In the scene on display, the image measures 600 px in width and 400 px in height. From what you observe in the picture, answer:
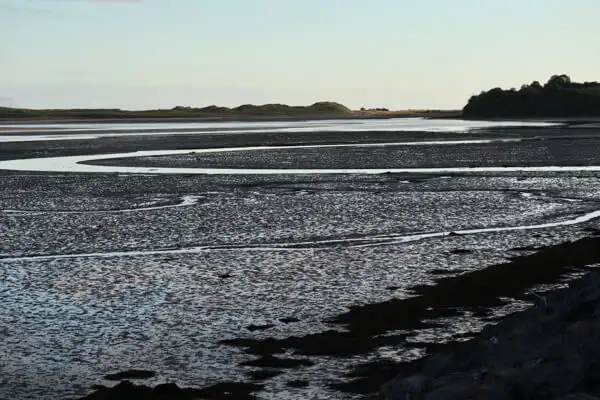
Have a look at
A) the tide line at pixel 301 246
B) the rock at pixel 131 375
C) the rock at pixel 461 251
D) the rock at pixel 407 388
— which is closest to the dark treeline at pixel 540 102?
the tide line at pixel 301 246

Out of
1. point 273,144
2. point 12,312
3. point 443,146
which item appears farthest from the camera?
point 273,144

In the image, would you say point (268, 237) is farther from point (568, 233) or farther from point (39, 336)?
point (39, 336)

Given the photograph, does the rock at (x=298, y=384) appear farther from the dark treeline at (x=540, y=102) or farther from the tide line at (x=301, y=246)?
the dark treeline at (x=540, y=102)

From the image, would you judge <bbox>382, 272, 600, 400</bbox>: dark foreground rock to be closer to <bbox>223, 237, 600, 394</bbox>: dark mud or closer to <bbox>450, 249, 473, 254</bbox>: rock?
<bbox>223, 237, 600, 394</bbox>: dark mud

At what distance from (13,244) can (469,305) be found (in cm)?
792

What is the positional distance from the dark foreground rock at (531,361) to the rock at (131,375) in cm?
238

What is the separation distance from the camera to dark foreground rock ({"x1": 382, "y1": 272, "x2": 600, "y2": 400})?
556cm

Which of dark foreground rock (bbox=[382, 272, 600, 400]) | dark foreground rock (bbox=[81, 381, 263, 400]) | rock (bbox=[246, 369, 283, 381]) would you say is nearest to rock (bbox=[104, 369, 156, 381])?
dark foreground rock (bbox=[81, 381, 263, 400])

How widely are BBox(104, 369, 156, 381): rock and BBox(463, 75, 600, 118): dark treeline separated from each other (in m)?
107

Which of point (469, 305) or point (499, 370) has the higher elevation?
point (499, 370)

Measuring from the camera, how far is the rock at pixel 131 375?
316 inches

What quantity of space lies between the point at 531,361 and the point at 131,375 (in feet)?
11.3

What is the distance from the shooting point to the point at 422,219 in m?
17.8

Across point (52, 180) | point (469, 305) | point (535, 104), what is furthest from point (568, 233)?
point (535, 104)
